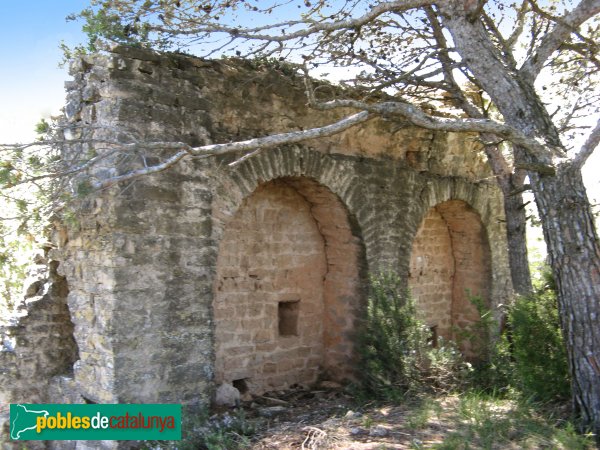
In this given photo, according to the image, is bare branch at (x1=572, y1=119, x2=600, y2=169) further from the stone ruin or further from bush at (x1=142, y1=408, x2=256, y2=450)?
bush at (x1=142, y1=408, x2=256, y2=450)

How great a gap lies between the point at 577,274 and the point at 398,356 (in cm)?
205

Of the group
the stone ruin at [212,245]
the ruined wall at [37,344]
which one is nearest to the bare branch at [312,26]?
the stone ruin at [212,245]

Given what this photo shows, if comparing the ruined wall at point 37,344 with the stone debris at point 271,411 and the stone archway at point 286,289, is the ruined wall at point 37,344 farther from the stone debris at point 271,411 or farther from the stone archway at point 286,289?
the stone debris at point 271,411

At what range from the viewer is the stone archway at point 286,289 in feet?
21.4

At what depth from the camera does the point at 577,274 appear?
4879mm

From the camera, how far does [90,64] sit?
5434mm

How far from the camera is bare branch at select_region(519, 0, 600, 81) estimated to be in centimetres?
561

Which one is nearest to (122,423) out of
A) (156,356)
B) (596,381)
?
(156,356)

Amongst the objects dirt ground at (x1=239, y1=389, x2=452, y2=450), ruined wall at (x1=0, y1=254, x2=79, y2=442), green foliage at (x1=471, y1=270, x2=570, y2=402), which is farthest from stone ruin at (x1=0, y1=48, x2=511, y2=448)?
green foliage at (x1=471, y1=270, x2=570, y2=402)

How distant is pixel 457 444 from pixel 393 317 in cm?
208

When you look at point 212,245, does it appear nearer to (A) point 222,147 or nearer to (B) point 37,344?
(A) point 222,147

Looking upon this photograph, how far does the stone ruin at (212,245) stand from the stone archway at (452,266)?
728 millimetres

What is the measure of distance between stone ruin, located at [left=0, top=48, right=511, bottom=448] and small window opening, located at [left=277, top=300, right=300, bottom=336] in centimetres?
2

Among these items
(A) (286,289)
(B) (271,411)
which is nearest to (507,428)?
(B) (271,411)
